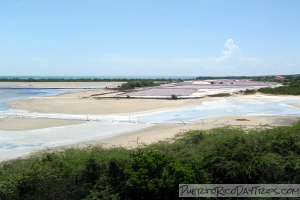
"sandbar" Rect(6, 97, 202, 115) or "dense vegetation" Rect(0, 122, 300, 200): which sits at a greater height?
"dense vegetation" Rect(0, 122, 300, 200)

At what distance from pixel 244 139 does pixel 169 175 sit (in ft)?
11.8

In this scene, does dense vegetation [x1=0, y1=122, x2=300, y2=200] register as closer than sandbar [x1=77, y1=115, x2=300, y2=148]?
Yes

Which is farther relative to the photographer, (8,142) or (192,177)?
(8,142)

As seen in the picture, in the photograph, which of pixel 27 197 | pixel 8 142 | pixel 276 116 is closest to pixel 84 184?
pixel 27 197

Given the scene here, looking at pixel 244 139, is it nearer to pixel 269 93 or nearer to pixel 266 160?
pixel 266 160

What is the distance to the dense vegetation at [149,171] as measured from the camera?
677 cm

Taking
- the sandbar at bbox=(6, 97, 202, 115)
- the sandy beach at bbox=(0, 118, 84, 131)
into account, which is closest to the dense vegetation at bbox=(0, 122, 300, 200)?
the sandy beach at bbox=(0, 118, 84, 131)

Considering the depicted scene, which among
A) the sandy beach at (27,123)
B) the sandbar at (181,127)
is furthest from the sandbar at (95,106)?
the sandbar at (181,127)

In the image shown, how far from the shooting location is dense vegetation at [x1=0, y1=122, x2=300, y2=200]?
677 centimetres

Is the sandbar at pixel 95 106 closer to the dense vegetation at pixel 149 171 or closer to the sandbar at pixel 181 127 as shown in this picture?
the sandbar at pixel 181 127

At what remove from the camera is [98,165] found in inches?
312

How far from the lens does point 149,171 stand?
23.1 ft

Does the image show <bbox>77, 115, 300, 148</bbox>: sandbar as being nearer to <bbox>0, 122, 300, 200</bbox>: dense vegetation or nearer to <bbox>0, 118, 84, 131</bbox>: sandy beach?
<bbox>0, 122, 300, 200</bbox>: dense vegetation

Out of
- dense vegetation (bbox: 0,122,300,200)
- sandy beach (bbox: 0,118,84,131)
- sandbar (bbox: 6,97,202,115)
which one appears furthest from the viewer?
sandbar (bbox: 6,97,202,115)
